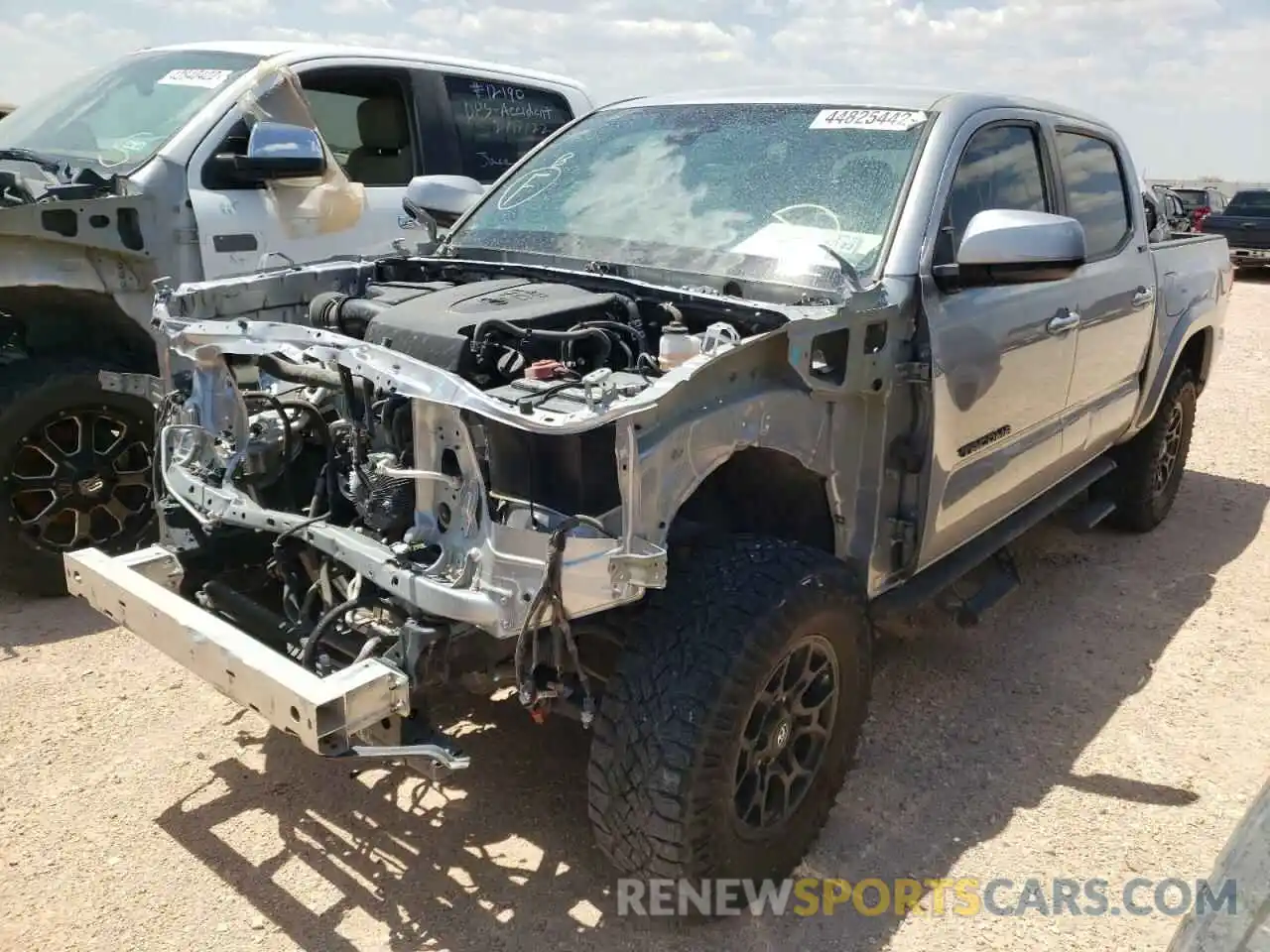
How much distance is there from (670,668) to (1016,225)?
1.62m

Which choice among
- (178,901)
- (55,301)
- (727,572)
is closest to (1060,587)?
(727,572)

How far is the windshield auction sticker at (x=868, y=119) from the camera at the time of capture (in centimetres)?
338

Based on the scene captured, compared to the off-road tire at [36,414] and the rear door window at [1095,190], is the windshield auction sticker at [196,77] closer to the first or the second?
the off-road tire at [36,414]

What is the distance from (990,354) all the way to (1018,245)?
1.48 feet

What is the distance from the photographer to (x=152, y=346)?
4590mm

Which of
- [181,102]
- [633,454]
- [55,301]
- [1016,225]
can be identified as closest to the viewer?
[633,454]

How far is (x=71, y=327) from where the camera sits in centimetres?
455

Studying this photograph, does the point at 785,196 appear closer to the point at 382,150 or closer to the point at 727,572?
the point at 727,572

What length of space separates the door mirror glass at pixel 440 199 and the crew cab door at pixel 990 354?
6.55 ft

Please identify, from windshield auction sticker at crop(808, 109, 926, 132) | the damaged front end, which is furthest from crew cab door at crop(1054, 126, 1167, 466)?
the damaged front end

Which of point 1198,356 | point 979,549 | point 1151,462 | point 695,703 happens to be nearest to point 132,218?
point 695,703

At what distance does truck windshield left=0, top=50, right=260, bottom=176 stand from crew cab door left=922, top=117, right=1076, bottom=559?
3391 millimetres

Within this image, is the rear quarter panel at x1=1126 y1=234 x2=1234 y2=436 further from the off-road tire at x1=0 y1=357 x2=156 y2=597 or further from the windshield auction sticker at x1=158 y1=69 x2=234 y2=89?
the off-road tire at x1=0 y1=357 x2=156 y2=597

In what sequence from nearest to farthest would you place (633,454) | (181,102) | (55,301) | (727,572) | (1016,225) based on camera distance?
1. (633,454)
2. (727,572)
3. (1016,225)
4. (55,301)
5. (181,102)
